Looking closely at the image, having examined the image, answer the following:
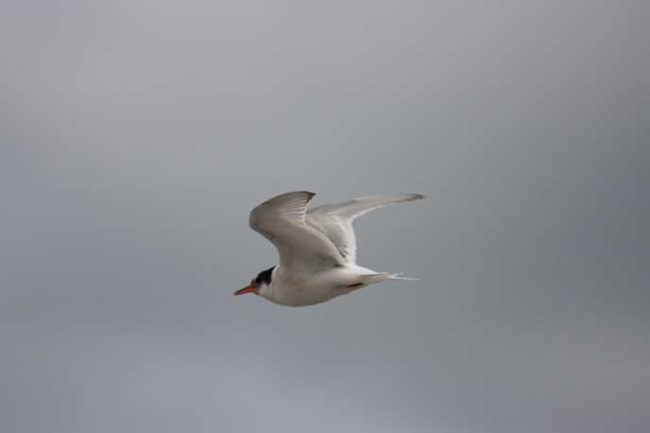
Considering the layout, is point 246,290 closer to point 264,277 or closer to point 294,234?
point 264,277

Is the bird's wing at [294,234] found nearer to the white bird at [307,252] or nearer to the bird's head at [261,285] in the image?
the white bird at [307,252]

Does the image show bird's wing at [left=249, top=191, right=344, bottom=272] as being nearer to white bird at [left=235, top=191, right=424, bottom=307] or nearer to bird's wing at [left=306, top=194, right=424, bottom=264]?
white bird at [left=235, top=191, right=424, bottom=307]

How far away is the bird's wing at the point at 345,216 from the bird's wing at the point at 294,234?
1.58 metres

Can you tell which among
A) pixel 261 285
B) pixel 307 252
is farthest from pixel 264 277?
pixel 307 252

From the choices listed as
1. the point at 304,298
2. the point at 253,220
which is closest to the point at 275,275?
the point at 304,298

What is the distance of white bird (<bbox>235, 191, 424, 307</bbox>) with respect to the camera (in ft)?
96.5

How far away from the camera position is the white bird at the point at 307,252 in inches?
1158

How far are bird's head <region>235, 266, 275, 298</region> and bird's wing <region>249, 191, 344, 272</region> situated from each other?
3.72 feet

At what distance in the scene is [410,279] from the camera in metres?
28.8

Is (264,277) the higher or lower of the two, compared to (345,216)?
lower

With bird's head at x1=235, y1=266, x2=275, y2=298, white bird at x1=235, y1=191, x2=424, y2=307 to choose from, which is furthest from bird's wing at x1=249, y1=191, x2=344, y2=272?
bird's head at x1=235, y1=266, x2=275, y2=298

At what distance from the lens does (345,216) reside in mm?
34375

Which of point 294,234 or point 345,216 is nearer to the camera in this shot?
point 294,234

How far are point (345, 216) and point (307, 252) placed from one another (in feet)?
10.8
